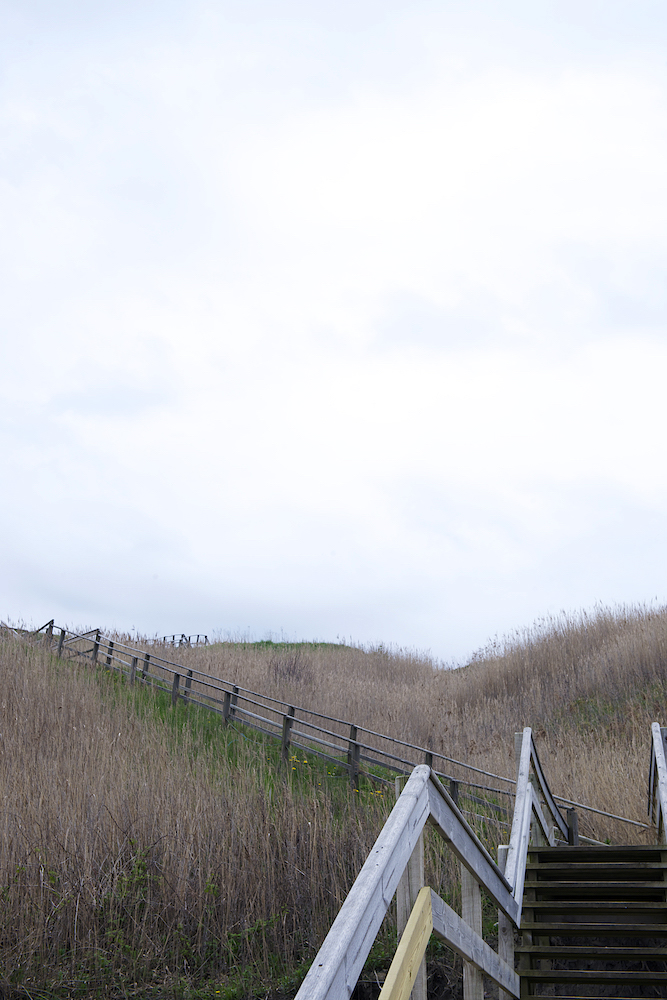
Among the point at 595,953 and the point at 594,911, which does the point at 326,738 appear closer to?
the point at 594,911

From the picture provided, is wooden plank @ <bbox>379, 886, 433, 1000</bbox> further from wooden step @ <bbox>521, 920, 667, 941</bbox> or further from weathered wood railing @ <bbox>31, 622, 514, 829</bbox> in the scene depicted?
weathered wood railing @ <bbox>31, 622, 514, 829</bbox>

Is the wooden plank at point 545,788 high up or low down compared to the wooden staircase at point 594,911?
up

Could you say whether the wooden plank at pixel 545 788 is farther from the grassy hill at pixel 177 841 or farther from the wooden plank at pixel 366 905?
the wooden plank at pixel 366 905

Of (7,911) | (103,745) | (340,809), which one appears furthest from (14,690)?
(7,911)

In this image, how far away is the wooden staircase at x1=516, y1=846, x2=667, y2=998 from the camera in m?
4.64

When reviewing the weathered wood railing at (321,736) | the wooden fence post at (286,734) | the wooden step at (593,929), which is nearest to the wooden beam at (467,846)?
the wooden step at (593,929)

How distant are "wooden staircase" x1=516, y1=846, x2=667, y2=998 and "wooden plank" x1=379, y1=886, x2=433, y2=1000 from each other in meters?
2.70

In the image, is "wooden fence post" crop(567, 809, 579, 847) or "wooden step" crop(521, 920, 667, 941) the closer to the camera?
"wooden step" crop(521, 920, 667, 941)

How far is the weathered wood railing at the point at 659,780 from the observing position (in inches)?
255

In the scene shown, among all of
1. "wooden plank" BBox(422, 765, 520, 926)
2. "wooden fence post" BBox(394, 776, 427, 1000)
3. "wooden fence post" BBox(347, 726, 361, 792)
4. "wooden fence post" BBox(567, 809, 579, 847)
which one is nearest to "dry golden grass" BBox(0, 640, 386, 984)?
A: "wooden fence post" BBox(567, 809, 579, 847)

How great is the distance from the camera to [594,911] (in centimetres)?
517

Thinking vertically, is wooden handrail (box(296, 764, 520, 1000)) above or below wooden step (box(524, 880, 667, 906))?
above

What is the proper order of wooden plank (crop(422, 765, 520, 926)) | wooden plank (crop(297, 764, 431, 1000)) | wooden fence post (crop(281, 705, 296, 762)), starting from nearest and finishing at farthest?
wooden plank (crop(297, 764, 431, 1000)), wooden plank (crop(422, 765, 520, 926)), wooden fence post (crop(281, 705, 296, 762))

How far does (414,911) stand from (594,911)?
3467 millimetres
